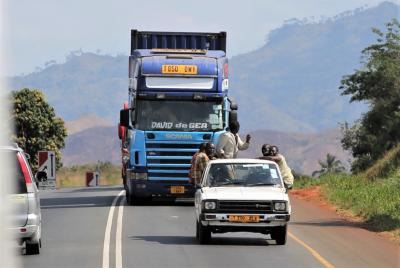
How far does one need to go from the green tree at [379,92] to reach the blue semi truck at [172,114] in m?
29.7

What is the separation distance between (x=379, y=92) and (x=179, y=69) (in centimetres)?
3464

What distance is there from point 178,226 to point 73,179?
66.1 m

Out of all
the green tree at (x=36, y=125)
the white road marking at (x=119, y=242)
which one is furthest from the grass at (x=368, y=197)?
the green tree at (x=36, y=125)

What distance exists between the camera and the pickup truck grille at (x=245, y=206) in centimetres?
1630

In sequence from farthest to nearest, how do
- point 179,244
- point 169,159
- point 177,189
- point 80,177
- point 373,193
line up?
point 80,177
point 373,193
point 177,189
point 169,159
point 179,244

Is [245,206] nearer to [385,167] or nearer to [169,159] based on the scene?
[169,159]

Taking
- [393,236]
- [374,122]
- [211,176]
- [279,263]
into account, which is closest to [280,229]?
[211,176]

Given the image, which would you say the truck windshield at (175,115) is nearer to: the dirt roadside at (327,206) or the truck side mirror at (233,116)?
the truck side mirror at (233,116)

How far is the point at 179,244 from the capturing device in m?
17.1

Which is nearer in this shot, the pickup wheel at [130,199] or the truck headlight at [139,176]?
the truck headlight at [139,176]

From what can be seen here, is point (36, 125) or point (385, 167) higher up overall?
point (385, 167)

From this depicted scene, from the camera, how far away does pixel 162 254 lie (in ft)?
50.3

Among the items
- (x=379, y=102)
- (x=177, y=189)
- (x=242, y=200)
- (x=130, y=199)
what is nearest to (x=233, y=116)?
(x=177, y=189)

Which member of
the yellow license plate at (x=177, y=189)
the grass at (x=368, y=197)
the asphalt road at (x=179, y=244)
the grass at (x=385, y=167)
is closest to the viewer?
the asphalt road at (x=179, y=244)
